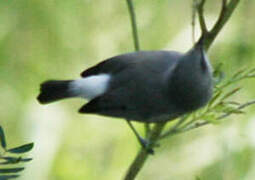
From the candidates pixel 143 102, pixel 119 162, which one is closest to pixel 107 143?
pixel 119 162

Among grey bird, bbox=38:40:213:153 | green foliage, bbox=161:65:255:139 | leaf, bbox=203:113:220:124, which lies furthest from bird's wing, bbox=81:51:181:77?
leaf, bbox=203:113:220:124

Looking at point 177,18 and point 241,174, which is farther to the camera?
point 177,18

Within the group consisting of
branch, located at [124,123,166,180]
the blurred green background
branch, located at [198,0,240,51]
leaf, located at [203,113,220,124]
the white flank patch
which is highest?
branch, located at [198,0,240,51]

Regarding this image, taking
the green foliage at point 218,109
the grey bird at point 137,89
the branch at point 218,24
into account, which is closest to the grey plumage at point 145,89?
the grey bird at point 137,89

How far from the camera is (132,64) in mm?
2127

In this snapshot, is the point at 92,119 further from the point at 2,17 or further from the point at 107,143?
the point at 2,17

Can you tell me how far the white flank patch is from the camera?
2.14 metres

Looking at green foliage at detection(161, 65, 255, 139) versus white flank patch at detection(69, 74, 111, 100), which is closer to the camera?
green foliage at detection(161, 65, 255, 139)

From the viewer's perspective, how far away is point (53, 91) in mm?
2160

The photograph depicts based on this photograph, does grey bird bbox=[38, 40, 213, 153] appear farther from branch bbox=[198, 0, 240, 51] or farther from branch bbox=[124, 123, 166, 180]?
branch bbox=[198, 0, 240, 51]

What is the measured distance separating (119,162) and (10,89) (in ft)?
2.24

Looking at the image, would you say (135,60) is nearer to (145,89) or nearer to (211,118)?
(145,89)

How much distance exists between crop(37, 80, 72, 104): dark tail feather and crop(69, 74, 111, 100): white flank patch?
0.07 ft

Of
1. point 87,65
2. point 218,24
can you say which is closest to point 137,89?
point 218,24
